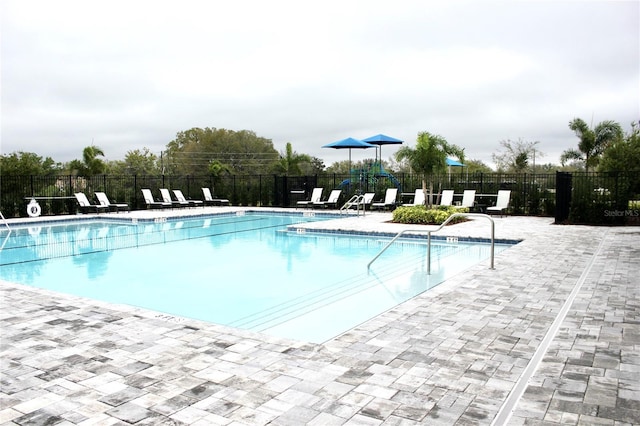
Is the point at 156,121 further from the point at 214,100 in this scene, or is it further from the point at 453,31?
the point at 453,31

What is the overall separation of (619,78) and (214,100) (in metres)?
19.9

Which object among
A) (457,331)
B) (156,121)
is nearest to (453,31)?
(457,331)

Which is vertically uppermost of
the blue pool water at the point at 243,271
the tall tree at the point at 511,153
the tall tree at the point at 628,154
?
the tall tree at the point at 511,153

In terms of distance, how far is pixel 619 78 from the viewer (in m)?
16.3

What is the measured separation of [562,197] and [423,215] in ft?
12.4

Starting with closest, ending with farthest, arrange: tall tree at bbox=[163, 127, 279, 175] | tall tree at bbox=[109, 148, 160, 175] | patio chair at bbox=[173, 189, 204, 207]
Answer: patio chair at bbox=[173, 189, 204, 207], tall tree at bbox=[163, 127, 279, 175], tall tree at bbox=[109, 148, 160, 175]

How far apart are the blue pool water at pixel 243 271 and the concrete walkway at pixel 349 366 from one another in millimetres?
877

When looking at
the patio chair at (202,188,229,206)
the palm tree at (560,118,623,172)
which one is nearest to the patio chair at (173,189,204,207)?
the patio chair at (202,188,229,206)

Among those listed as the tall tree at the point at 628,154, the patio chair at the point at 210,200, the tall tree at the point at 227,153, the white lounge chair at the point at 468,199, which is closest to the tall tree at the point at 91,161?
the patio chair at the point at 210,200

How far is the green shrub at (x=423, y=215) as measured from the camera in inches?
532

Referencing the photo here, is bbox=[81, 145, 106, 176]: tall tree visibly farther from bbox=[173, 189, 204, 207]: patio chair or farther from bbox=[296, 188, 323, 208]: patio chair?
bbox=[296, 188, 323, 208]: patio chair

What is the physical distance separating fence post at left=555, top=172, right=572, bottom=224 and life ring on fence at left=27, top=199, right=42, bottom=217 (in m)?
15.9

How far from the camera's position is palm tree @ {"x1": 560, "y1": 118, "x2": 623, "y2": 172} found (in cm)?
2597

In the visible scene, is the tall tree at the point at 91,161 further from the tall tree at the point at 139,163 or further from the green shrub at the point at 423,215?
the tall tree at the point at 139,163
